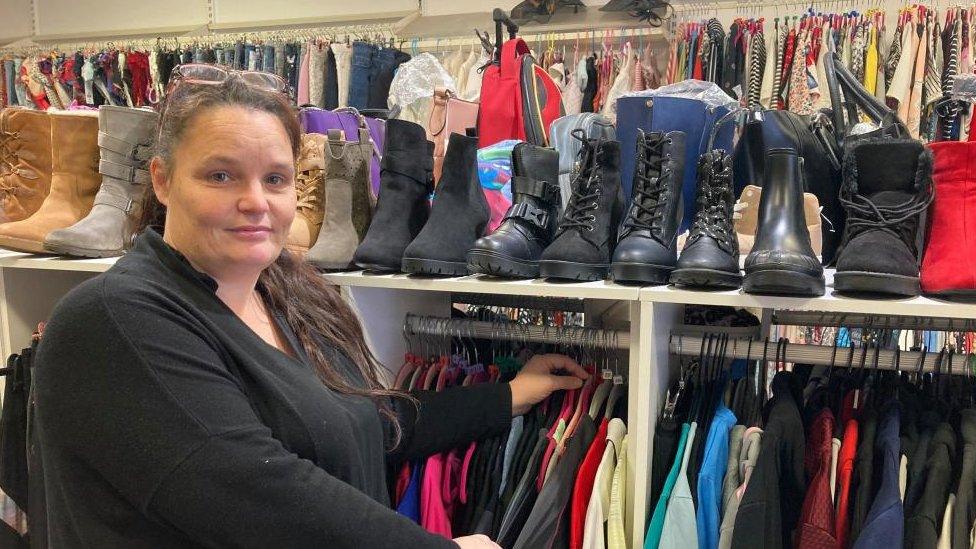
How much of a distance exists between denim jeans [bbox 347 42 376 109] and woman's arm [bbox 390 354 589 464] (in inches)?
95.1

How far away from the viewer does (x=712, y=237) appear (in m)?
1.02

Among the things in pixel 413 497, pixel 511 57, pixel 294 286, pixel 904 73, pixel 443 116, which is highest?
pixel 904 73

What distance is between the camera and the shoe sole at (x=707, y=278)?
3.14 ft

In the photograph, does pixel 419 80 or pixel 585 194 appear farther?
pixel 419 80

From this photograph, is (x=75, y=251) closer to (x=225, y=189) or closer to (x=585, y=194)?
(x=225, y=189)

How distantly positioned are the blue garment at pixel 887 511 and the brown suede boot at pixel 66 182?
60.8 inches

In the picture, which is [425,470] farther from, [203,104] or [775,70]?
[775,70]

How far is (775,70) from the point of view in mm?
2996

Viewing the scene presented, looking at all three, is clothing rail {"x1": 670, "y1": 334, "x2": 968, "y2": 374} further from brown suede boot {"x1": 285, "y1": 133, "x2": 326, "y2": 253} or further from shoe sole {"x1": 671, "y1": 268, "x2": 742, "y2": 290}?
brown suede boot {"x1": 285, "y1": 133, "x2": 326, "y2": 253}

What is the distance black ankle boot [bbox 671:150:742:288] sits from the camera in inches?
37.9

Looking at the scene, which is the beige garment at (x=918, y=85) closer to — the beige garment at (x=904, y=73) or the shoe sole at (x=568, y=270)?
the beige garment at (x=904, y=73)

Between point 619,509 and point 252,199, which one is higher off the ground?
point 252,199

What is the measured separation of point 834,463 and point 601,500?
347 mm

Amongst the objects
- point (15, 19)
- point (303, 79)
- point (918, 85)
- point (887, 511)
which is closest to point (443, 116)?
point (887, 511)
